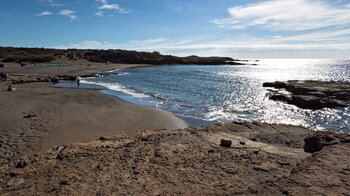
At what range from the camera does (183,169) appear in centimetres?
834

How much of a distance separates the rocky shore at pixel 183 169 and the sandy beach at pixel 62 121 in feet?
8.84

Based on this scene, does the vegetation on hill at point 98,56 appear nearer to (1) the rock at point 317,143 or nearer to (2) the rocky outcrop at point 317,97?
(2) the rocky outcrop at point 317,97

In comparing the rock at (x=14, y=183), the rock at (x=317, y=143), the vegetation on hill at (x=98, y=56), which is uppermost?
the vegetation on hill at (x=98, y=56)

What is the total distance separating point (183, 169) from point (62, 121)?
10.2m

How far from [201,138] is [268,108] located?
1789 centimetres

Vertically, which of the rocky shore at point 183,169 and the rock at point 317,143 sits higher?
the rock at point 317,143

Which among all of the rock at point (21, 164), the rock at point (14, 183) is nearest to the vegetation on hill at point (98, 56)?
the rock at point (21, 164)

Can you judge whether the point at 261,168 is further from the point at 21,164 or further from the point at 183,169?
the point at 21,164

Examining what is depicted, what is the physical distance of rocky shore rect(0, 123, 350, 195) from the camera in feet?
23.3

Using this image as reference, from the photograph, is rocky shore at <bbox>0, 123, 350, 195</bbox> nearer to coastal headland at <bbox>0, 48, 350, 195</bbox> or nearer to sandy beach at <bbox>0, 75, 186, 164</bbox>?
coastal headland at <bbox>0, 48, 350, 195</bbox>

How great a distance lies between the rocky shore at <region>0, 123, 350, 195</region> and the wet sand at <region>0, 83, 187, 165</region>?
261 centimetres

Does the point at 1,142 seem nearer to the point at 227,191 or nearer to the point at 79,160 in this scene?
the point at 79,160

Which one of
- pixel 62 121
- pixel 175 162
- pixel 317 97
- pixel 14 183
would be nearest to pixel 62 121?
pixel 62 121

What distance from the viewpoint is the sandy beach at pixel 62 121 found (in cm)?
1224
